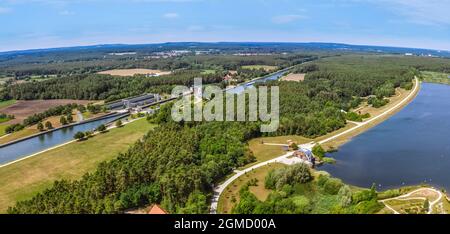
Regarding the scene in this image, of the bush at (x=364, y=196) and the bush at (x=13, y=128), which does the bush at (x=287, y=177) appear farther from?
the bush at (x=13, y=128)

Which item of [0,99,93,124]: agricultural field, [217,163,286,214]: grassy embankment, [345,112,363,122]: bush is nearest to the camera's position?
[217,163,286,214]: grassy embankment

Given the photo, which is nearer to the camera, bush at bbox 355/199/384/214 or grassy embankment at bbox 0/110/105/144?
bush at bbox 355/199/384/214

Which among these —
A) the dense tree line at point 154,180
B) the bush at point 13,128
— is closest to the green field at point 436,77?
the dense tree line at point 154,180

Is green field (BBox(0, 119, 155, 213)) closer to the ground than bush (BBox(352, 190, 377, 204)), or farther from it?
closer to the ground

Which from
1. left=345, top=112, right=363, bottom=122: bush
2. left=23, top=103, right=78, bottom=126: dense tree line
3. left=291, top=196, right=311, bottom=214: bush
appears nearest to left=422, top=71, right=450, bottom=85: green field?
left=345, top=112, right=363, bottom=122: bush

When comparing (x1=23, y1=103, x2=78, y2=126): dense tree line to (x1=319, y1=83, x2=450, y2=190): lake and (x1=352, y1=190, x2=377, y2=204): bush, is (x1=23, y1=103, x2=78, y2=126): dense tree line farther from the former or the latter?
(x1=352, y1=190, x2=377, y2=204): bush
